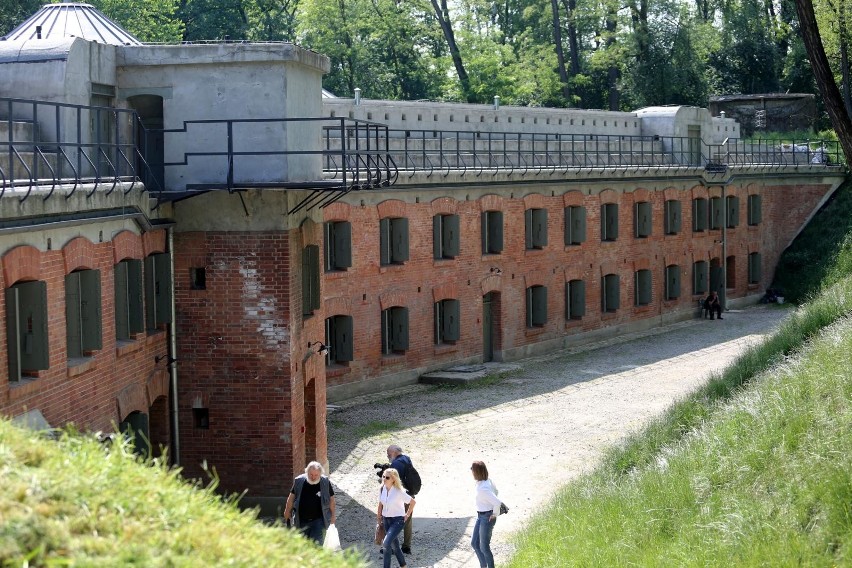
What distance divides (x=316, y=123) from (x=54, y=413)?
5728mm

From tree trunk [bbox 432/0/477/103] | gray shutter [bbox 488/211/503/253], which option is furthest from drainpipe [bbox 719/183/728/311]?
tree trunk [bbox 432/0/477/103]

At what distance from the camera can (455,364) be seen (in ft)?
90.0

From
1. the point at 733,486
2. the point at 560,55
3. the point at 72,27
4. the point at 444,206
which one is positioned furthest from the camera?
the point at 560,55

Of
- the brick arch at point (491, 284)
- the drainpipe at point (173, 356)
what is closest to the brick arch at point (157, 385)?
the drainpipe at point (173, 356)

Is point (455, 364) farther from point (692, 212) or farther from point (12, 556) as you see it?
point (12, 556)

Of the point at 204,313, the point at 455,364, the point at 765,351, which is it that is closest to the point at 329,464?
the point at 204,313

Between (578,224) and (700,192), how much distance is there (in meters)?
6.67

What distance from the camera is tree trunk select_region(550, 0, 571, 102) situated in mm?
52094

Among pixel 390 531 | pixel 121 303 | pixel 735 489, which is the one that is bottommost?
pixel 390 531

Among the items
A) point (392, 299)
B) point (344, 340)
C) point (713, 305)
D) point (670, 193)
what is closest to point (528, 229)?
point (392, 299)

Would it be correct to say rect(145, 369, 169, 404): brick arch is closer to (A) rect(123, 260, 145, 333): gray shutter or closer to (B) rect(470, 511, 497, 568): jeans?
(A) rect(123, 260, 145, 333): gray shutter

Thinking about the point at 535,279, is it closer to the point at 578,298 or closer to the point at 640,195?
the point at 578,298

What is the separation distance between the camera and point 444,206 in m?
26.7

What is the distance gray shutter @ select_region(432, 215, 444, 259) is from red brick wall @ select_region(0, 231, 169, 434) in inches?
447
